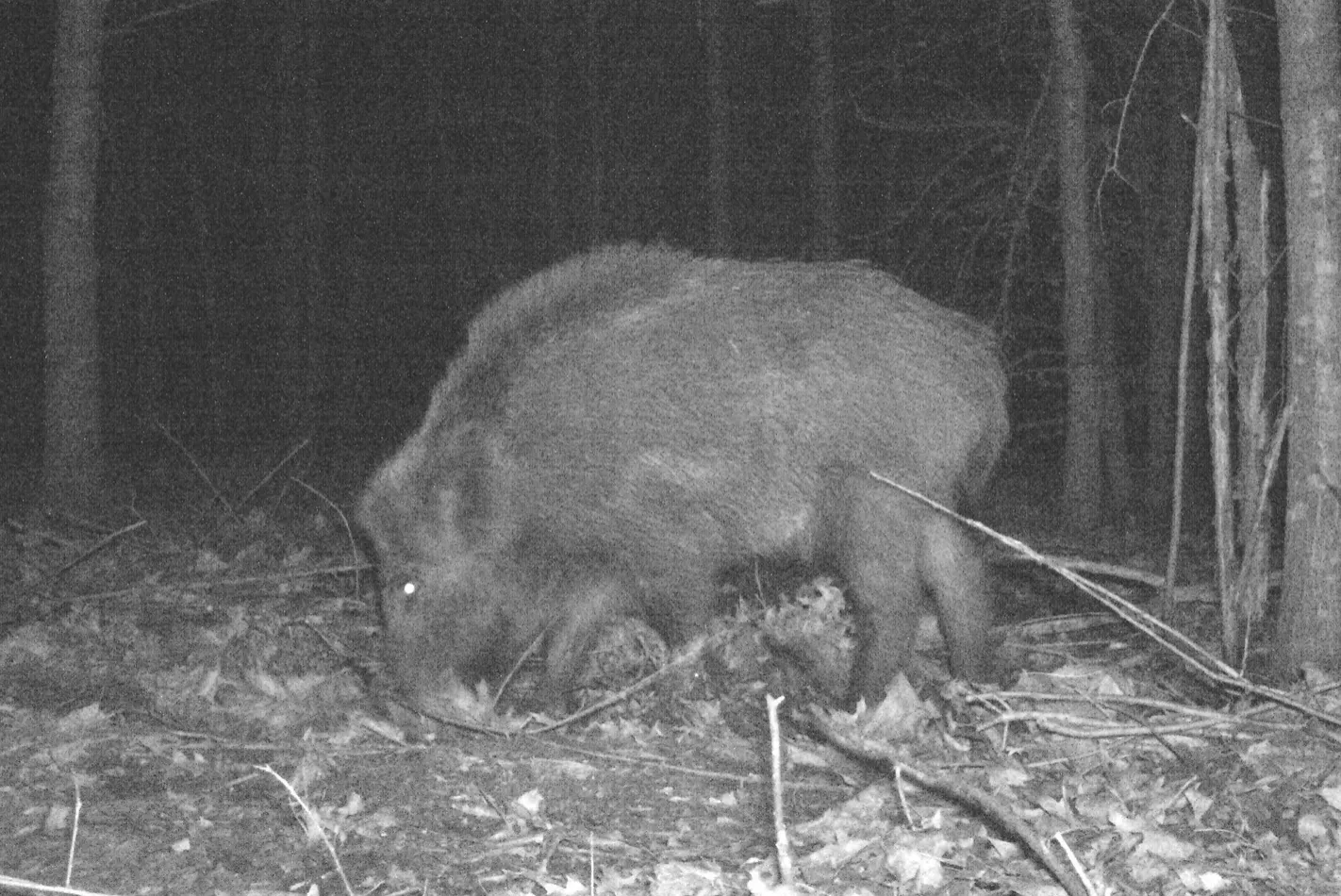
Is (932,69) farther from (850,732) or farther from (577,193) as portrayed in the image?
(850,732)

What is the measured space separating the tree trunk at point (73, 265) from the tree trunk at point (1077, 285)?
261 inches

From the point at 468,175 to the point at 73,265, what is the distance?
24682mm

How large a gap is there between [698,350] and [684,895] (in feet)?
9.45

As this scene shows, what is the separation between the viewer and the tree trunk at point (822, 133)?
49.2 ft

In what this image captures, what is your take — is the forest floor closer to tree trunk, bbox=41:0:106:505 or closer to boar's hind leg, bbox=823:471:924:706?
boar's hind leg, bbox=823:471:924:706

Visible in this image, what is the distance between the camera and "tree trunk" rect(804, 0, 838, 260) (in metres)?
15.0

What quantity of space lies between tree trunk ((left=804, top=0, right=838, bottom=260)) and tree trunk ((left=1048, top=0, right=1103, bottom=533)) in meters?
4.32

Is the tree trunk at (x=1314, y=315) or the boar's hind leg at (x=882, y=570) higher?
the tree trunk at (x=1314, y=315)

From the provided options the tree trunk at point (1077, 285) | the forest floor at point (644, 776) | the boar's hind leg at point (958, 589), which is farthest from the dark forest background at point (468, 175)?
the forest floor at point (644, 776)

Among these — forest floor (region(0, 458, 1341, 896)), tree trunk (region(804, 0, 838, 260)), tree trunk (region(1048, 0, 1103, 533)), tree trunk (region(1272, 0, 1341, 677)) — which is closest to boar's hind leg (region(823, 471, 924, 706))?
forest floor (region(0, 458, 1341, 896))

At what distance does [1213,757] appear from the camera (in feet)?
13.7

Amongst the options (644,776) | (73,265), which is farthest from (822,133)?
(644,776)

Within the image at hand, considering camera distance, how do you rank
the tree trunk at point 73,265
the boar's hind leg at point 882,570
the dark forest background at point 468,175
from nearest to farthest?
the boar's hind leg at point 882,570 < the tree trunk at point 73,265 < the dark forest background at point 468,175

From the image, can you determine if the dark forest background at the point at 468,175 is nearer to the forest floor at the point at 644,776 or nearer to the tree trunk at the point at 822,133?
the tree trunk at the point at 822,133
